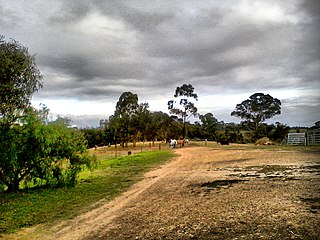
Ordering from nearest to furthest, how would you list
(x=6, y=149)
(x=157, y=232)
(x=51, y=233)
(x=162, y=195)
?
(x=157, y=232), (x=51, y=233), (x=162, y=195), (x=6, y=149)

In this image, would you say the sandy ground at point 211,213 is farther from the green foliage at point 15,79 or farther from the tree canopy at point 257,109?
the tree canopy at point 257,109

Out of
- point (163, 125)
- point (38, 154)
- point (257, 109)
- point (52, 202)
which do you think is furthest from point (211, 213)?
point (257, 109)

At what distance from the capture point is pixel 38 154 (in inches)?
572

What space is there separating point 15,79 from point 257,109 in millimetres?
60484

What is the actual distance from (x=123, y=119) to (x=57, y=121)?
41095mm

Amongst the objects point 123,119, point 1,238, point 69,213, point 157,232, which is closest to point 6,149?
point 69,213

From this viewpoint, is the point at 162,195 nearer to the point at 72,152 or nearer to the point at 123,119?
the point at 72,152

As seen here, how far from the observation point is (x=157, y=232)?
7.83 metres

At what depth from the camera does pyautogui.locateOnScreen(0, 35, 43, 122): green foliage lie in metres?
14.7

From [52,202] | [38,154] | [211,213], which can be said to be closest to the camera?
[211,213]

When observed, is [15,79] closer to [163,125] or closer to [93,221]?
[93,221]

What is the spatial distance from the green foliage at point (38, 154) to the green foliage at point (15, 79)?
2.49ft

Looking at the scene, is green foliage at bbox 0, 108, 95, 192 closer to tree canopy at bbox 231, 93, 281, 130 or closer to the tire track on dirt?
the tire track on dirt

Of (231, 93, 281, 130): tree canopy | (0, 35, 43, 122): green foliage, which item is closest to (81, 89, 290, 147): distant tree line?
(231, 93, 281, 130): tree canopy
